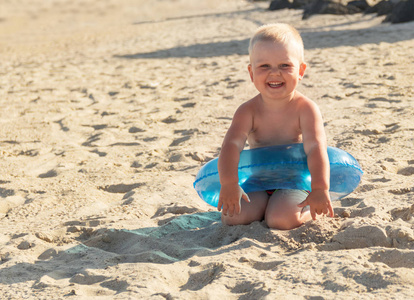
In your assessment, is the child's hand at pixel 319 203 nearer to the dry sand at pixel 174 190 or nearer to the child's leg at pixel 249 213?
the dry sand at pixel 174 190

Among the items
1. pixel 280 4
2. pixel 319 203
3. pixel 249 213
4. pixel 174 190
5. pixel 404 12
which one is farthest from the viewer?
pixel 280 4

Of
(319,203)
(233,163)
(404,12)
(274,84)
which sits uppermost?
(274,84)

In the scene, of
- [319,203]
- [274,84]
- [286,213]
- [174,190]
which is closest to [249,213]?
[286,213]

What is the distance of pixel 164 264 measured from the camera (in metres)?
2.22

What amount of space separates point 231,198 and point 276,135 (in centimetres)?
49

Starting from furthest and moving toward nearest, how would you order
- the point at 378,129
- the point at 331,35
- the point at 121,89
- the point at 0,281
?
the point at 331,35, the point at 121,89, the point at 378,129, the point at 0,281

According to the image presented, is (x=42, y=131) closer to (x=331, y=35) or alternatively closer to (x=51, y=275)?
(x=51, y=275)

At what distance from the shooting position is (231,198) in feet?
7.79

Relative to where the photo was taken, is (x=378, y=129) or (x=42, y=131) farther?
(x=42, y=131)

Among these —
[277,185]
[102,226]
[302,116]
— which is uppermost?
[302,116]

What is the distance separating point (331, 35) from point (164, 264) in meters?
8.28

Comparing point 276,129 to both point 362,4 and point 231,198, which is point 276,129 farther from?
point 362,4

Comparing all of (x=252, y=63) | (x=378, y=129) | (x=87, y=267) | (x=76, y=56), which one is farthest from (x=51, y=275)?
(x=76, y=56)

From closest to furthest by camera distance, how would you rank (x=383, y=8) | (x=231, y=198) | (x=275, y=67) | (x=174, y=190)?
(x=231, y=198), (x=275, y=67), (x=174, y=190), (x=383, y=8)
